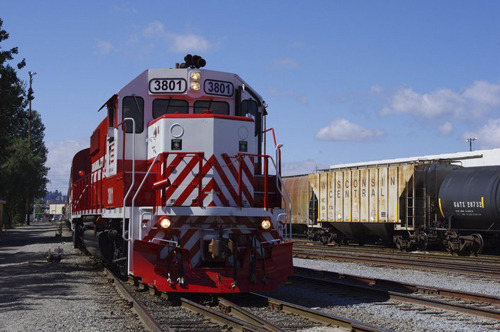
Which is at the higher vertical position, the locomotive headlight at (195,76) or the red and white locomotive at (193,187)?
the locomotive headlight at (195,76)

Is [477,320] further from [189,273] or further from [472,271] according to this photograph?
[472,271]

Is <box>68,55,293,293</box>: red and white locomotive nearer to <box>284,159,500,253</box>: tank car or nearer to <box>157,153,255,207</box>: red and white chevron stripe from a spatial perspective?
<box>157,153,255,207</box>: red and white chevron stripe

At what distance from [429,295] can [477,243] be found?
1133 centimetres

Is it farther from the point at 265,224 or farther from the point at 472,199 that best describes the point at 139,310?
the point at 472,199

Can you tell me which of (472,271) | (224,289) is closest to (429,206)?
(472,271)

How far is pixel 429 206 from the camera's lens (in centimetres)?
2194

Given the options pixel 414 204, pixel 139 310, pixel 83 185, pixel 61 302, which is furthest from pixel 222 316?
pixel 414 204

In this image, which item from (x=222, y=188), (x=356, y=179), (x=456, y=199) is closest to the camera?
(x=222, y=188)

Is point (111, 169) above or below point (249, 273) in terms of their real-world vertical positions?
above

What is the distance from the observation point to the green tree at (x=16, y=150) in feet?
67.9

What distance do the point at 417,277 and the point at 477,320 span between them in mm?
5372

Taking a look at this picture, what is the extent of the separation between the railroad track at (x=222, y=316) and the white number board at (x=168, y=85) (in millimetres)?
3357

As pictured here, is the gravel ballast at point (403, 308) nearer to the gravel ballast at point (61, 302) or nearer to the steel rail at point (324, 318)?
the steel rail at point (324, 318)

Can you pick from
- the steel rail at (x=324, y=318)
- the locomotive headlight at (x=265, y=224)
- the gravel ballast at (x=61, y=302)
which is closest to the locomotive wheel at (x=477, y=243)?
the gravel ballast at (x=61, y=302)
